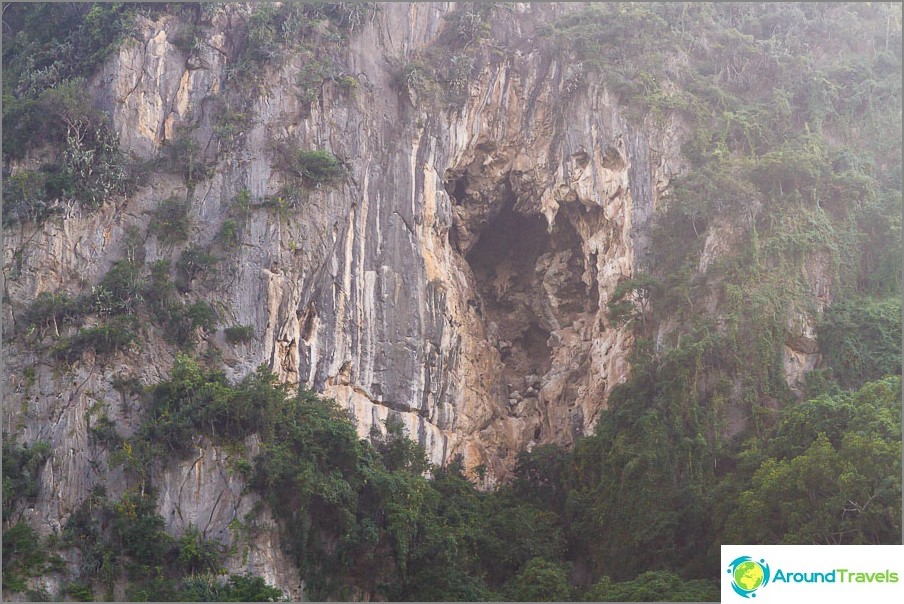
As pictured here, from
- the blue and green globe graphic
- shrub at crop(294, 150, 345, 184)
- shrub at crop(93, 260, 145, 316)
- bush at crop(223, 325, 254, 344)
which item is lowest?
the blue and green globe graphic

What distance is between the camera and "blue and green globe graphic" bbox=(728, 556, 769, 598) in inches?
714

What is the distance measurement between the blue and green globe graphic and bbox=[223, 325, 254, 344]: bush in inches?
432

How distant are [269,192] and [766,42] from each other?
511 inches

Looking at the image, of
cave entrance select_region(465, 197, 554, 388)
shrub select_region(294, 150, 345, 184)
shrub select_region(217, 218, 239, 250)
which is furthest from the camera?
cave entrance select_region(465, 197, 554, 388)

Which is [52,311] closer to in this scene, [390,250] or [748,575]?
[390,250]

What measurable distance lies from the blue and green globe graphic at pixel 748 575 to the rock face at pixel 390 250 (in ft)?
27.6

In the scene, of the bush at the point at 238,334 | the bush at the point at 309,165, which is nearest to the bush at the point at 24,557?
the bush at the point at 238,334

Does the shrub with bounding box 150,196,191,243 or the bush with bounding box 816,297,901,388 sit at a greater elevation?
the shrub with bounding box 150,196,191,243

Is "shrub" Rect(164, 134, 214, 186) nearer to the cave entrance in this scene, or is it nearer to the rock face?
the rock face

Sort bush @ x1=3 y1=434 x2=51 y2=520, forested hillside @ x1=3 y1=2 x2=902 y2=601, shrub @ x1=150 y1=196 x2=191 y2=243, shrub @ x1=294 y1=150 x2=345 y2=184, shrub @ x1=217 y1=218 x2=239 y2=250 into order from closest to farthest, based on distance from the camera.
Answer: bush @ x1=3 y1=434 x2=51 y2=520 < forested hillside @ x1=3 y1=2 x2=902 y2=601 < shrub @ x1=217 y1=218 x2=239 y2=250 < shrub @ x1=150 y1=196 x2=191 y2=243 < shrub @ x1=294 y1=150 x2=345 y2=184

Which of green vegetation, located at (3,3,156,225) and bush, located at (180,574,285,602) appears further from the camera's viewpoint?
green vegetation, located at (3,3,156,225)

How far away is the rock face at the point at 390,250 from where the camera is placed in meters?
23.8

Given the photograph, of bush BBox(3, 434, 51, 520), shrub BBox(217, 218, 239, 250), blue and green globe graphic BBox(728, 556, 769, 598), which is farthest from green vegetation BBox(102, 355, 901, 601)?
shrub BBox(217, 218, 239, 250)

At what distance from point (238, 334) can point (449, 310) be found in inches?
205
